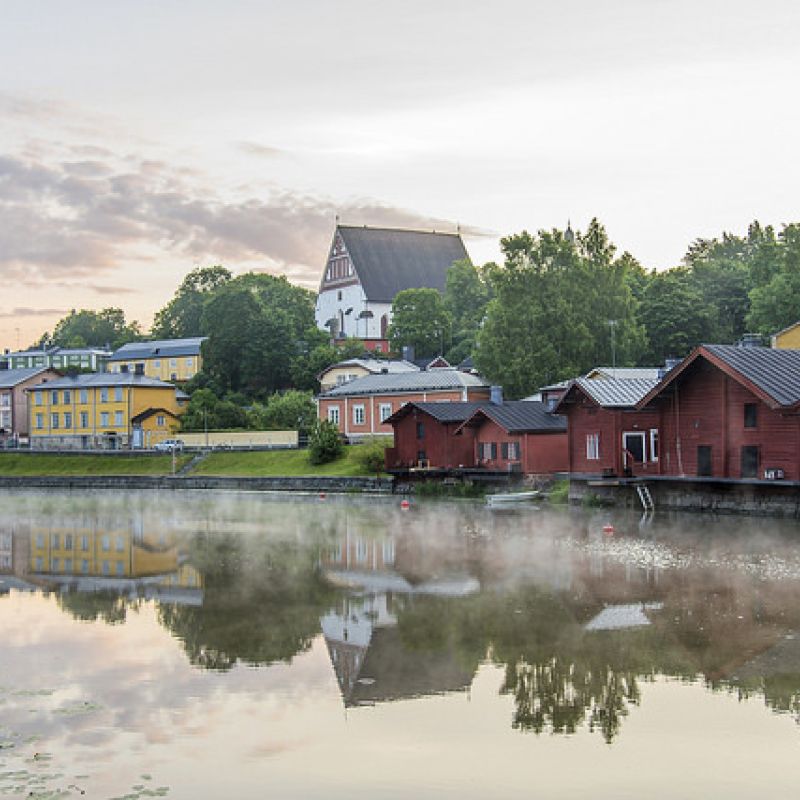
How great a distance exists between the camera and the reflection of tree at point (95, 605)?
84.1 feet

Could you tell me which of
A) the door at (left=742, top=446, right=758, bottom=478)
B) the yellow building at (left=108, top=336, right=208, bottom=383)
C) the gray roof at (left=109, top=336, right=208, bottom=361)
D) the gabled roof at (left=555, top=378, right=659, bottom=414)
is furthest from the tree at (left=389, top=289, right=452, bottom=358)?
the door at (left=742, top=446, right=758, bottom=478)

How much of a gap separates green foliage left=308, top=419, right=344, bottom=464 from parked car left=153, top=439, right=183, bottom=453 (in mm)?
15408

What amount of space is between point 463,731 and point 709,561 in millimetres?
18061

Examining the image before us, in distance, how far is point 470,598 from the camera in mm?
26688

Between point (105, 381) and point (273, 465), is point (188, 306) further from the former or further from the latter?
point (273, 465)

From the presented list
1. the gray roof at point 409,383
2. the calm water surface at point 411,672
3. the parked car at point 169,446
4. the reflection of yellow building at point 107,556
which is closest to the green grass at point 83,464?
the parked car at point 169,446

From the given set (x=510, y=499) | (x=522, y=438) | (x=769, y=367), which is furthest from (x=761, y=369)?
(x=522, y=438)

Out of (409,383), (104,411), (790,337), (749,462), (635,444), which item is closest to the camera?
(749,462)

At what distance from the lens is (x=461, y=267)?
133750 millimetres

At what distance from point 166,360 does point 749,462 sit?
98.6 m

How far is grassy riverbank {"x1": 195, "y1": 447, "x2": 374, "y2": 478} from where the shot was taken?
245 ft

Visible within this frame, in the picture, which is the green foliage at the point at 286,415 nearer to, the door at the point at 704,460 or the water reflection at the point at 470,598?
the water reflection at the point at 470,598

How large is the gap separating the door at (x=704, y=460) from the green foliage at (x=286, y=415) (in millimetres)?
48280

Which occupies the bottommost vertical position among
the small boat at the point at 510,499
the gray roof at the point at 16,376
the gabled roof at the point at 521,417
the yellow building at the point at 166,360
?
the small boat at the point at 510,499
